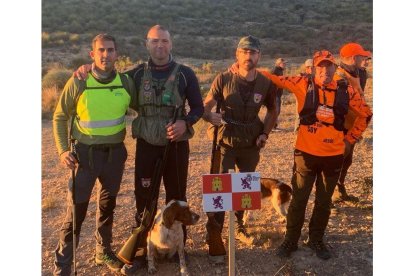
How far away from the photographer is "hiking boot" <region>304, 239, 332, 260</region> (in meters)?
4.60

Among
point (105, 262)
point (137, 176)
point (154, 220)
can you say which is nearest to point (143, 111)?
point (137, 176)

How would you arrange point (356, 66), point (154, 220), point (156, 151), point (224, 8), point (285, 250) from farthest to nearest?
point (224, 8)
point (356, 66)
point (285, 250)
point (154, 220)
point (156, 151)

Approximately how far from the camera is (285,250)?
4.64 meters

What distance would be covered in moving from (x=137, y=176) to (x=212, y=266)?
133cm

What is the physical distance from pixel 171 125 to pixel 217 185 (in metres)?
0.73

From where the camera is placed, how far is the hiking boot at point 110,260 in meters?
4.28

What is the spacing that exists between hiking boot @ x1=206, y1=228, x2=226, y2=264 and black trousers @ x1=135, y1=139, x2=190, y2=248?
60 cm

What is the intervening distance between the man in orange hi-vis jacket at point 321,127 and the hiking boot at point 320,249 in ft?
1.36

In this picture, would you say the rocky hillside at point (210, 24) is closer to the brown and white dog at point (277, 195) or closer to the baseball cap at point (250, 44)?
the brown and white dog at point (277, 195)

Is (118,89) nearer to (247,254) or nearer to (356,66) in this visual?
(247,254)

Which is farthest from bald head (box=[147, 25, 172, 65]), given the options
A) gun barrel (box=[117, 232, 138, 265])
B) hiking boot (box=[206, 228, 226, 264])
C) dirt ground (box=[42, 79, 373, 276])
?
dirt ground (box=[42, 79, 373, 276])

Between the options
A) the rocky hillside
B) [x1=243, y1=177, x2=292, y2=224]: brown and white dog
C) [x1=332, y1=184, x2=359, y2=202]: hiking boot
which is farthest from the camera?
the rocky hillside

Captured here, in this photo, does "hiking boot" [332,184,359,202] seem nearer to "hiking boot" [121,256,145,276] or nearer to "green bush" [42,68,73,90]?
"hiking boot" [121,256,145,276]

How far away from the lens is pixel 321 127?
4086 mm
